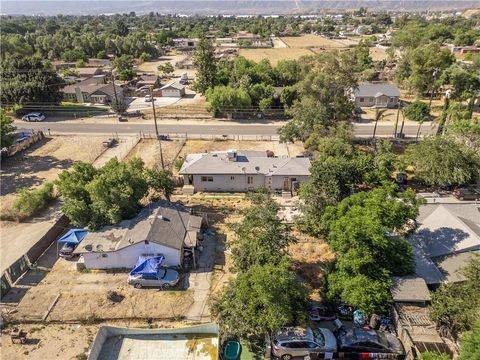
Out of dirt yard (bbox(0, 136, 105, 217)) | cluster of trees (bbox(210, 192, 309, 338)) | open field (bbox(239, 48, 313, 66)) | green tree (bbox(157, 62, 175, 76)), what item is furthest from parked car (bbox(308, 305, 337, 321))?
open field (bbox(239, 48, 313, 66))

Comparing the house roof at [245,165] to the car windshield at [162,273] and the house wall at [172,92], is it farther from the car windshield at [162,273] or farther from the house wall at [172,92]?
the house wall at [172,92]

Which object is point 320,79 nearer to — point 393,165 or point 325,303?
point 393,165

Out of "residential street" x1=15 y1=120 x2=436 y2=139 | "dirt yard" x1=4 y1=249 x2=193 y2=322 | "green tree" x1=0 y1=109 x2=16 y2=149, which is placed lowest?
"residential street" x1=15 y1=120 x2=436 y2=139

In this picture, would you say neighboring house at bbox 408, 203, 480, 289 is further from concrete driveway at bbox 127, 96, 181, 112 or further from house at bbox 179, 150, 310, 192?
concrete driveway at bbox 127, 96, 181, 112

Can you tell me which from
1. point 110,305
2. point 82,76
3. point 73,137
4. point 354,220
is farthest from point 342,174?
point 82,76

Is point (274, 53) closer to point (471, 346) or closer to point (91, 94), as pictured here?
point (91, 94)

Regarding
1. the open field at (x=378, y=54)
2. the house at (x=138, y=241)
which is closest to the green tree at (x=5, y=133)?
the house at (x=138, y=241)

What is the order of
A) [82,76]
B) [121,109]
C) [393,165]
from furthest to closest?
[82,76] → [121,109] → [393,165]
